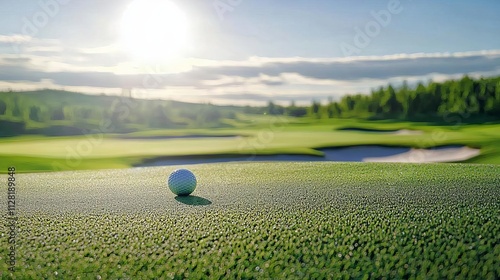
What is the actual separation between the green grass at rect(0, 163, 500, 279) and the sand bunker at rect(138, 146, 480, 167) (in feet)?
30.7

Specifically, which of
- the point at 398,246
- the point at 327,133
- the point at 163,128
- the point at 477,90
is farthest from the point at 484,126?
the point at 398,246

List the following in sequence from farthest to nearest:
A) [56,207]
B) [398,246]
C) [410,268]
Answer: [56,207] < [398,246] < [410,268]

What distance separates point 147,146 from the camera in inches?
945

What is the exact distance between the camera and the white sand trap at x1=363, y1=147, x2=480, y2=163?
881 inches

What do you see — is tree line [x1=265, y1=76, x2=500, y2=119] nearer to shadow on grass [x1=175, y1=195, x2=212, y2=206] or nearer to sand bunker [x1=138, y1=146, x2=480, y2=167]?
sand bunker [x1=138, y1=146, x2=480, y2=167]

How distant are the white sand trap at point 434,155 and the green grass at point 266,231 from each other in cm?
1008

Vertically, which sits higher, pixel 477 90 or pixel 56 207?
pixel 477 90

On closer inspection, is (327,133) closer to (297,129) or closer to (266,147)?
(297,129)

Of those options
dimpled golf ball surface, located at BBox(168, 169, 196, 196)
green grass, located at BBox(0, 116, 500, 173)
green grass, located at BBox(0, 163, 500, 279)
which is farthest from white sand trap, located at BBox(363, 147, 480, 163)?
dimpled golf ball surface, located at BBox(168, 169, 196, 196)

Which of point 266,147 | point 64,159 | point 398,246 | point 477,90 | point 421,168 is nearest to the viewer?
A: point 398,246

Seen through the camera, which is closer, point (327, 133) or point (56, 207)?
point (56, 207)

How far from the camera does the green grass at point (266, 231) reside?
6.87 meters

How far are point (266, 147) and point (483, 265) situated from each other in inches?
671

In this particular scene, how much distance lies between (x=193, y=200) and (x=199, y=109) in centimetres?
1955
